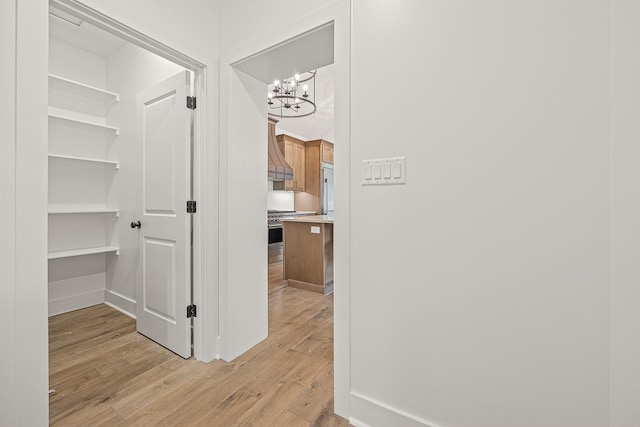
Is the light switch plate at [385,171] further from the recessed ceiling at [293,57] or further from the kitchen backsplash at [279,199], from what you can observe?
the kitchen backsplash at [279,199]

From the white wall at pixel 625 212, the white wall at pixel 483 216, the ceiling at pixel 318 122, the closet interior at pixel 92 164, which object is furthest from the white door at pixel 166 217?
the ceiling at pixel 318 122

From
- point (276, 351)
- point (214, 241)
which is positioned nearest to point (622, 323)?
point (276, 351)

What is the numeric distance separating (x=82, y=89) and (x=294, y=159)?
13.2 feet

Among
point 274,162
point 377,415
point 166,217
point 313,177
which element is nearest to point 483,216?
point 377,415

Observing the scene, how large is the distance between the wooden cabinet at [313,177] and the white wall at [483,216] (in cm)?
528

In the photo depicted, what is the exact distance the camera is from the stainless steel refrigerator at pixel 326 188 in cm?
671

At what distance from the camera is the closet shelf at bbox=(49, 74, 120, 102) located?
250cm

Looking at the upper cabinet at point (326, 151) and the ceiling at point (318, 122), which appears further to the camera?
the upper cabinet at point (326, 151)

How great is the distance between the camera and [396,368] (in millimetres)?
1271

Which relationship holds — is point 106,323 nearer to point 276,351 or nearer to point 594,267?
point 276,351

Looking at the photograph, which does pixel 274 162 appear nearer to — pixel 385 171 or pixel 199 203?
pixel 199 203

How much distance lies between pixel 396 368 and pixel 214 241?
1.37m

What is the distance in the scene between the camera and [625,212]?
85 centimetres

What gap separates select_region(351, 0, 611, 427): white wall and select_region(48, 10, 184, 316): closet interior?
2.17 metres
